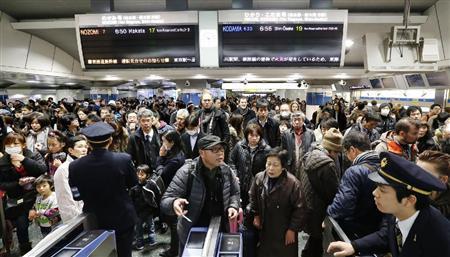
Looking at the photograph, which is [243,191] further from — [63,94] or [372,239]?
[63,94]

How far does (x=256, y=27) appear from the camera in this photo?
15.5ft

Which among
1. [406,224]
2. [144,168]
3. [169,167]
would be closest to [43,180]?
[144,168]

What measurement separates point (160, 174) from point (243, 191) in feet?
3.48

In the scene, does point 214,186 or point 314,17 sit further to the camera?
point 314,17

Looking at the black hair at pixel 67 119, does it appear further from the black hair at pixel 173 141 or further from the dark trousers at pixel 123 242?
the dark trousers at pixel 123 242

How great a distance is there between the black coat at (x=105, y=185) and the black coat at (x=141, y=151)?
53.4 inches

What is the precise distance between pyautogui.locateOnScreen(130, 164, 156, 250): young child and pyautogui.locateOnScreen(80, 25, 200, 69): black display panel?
2239 millimetres

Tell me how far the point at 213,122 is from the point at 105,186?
2322 mm

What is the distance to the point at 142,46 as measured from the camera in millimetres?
4902

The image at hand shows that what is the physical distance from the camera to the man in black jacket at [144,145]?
370 cm

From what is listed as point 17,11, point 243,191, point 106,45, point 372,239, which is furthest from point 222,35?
point 17,11

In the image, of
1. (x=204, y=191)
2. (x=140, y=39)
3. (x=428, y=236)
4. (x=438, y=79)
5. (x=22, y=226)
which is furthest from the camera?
(x=438, y=79)

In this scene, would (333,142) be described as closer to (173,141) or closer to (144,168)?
(173,141)

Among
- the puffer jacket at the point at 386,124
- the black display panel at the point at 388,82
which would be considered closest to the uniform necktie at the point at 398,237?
the puffer jacket at the point at 386,124
